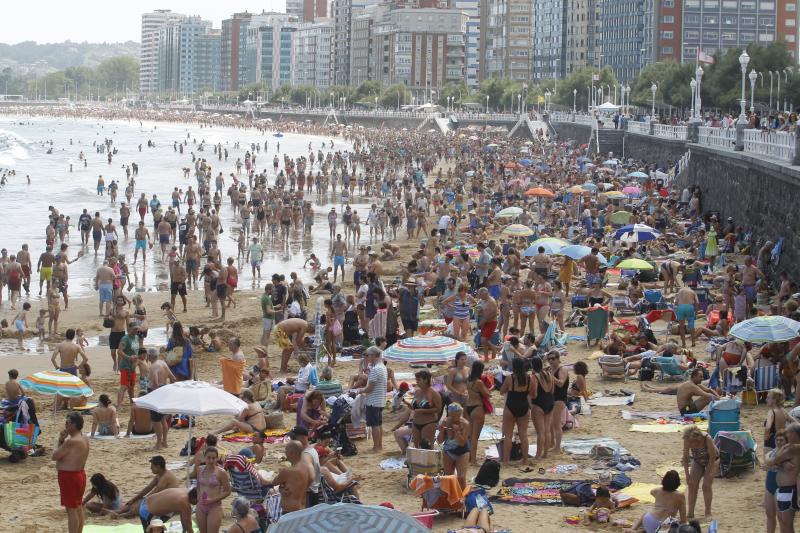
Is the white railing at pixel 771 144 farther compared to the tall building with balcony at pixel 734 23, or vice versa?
the tall building with balcony at pixel 734 23

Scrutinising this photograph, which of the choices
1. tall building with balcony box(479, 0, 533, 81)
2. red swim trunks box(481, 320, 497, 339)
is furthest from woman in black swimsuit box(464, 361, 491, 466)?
tall building with balcony box(479, 0, 533, 81)

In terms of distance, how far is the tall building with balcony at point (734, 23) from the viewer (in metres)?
114

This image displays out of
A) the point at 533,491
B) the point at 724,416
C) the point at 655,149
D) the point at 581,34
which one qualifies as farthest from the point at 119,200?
the point at 581,34

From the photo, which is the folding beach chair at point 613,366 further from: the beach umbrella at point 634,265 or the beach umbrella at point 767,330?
the beach umbrella at point 634,265

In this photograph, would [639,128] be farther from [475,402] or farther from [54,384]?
[54,384]

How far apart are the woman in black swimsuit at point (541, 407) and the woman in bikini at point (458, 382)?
65cm

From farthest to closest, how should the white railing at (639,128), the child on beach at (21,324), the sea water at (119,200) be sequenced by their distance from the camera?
the white railing at (639,128), the sea water at (119,200), the child on beach at (21,324)

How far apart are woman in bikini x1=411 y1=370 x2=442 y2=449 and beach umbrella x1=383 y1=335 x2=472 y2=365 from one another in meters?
1.52

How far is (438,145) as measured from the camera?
3120 inches

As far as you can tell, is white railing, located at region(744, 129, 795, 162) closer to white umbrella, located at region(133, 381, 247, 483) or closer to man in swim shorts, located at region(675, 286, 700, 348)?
man in swim shorts, located at region(675, 286, 700, 348)

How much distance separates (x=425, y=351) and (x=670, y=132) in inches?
1328

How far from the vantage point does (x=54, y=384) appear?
1200 centimetres

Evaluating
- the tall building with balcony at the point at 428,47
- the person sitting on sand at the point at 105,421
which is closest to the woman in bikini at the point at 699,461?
the person sitting on sand at the point at 105,421

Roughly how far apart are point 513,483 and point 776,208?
13.9m
